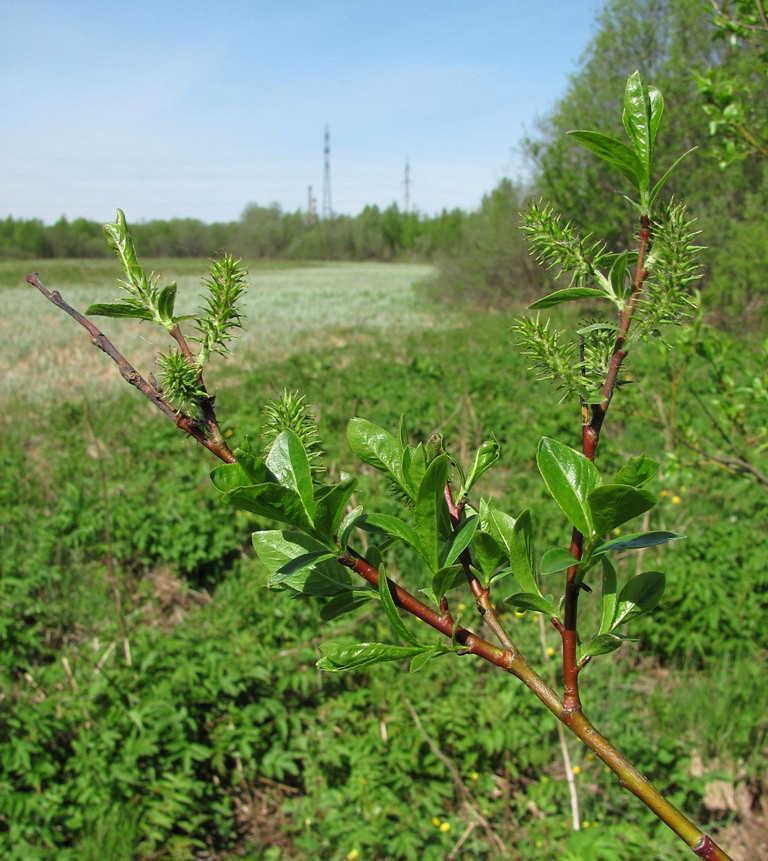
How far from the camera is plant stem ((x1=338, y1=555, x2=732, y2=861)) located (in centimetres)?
40

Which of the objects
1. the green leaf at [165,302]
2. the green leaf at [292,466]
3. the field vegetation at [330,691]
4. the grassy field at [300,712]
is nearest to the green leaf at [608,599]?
the green leaf at [292,466]

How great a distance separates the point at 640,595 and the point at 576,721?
113mm

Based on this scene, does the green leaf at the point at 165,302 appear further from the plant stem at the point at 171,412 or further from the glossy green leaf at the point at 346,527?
the glossy green leaf at the point at 346,527

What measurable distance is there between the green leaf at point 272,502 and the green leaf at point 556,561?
0.15 m

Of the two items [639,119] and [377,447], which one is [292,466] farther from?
[639,119]

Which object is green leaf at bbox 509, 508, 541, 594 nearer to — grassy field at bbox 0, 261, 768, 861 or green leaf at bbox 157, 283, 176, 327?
green leaf at bbox 157, 283, 176, 327

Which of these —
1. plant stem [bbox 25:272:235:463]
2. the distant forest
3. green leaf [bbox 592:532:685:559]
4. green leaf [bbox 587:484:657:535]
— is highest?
the distant forest

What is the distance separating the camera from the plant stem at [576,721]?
0.40 metres

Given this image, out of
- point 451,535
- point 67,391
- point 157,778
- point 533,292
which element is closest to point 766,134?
point 451,535

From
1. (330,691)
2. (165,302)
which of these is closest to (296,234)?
(330,691)

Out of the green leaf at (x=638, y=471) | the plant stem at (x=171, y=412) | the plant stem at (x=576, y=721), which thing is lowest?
the plant stem at (x=576, y=721)

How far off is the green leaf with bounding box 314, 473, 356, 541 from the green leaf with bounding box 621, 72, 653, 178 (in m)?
0.26

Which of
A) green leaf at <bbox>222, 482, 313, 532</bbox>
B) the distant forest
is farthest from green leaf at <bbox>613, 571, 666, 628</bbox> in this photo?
the distant forest

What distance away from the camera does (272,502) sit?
15.3 inches
